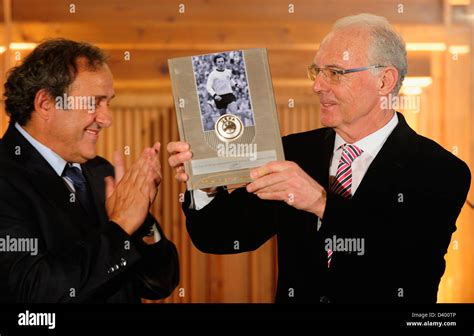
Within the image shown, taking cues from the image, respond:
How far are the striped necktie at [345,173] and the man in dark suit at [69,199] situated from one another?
492 millimetres

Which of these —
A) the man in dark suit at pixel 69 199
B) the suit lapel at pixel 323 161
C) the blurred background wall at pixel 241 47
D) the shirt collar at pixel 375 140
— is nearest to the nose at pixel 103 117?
the man in dark suit at pixel 69 199

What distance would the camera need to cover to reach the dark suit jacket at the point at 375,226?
1.86 meters

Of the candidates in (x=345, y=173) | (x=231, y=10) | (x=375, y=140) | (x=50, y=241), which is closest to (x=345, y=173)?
(x=345, y=173)

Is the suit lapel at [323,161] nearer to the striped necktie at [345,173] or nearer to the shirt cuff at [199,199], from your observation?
the striped necktie at [345,173]

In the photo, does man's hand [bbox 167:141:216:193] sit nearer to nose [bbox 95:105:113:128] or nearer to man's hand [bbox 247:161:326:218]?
man's hand [bbox 247:161:326:218]

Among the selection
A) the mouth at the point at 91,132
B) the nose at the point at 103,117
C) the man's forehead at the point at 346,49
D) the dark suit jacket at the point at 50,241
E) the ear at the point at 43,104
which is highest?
the man's forehead at the point at 346,49

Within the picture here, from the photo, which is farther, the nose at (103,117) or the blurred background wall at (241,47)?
the blurred background wall at (241,47)

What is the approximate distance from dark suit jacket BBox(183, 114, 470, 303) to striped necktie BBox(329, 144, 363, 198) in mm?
32

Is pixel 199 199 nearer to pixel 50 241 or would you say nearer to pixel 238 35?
pixel 50 241

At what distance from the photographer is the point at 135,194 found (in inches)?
73.8

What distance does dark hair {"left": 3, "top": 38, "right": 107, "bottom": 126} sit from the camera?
1.95 meters

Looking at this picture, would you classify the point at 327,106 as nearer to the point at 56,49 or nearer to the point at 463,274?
the point at 56,49

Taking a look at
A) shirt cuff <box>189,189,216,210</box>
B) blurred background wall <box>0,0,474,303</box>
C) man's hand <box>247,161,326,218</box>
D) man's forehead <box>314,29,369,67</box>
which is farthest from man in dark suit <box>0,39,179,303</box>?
blurred background wall <box>0,0,474,303</box>

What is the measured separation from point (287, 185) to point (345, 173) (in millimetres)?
258
